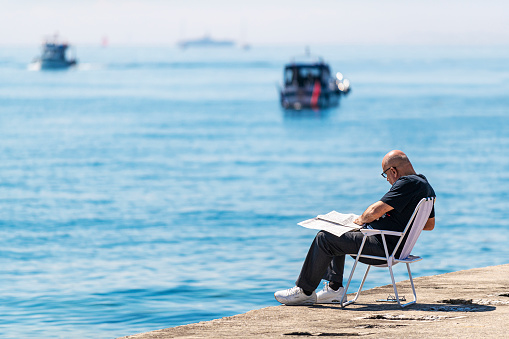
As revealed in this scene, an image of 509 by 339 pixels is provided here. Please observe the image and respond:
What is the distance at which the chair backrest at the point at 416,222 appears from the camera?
19.0 feet

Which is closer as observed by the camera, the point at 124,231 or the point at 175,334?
the point at 175,334

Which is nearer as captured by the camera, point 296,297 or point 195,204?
point 296,297

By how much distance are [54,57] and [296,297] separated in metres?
136

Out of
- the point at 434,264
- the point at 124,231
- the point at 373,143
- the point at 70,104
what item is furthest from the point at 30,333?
the point at 70,104

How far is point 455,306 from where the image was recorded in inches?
239

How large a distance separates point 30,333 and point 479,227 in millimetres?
A: 11165

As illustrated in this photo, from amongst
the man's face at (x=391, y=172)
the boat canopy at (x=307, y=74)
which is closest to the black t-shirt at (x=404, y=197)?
the man's face at (x=391, y=172)

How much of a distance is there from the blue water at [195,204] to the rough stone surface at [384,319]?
321cm

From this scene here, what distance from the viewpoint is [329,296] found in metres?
6.28

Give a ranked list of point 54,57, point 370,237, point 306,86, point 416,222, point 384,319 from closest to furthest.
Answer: point 384,319 < point 416,222 < point 370,237 < point 306,86 < point 54,57

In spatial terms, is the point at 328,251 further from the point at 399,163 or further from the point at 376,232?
the point at 399,163

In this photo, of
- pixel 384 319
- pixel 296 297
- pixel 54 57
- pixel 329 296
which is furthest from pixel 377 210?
pixel 54 57

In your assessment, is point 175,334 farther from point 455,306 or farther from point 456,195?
point 456,195

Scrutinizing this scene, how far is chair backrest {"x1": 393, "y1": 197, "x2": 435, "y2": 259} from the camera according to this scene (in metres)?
5.80
